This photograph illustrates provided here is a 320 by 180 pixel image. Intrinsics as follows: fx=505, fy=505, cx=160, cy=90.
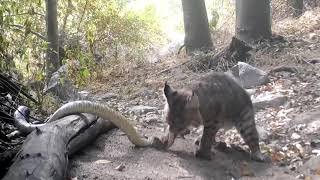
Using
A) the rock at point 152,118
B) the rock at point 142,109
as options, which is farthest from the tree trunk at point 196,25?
the rock at point 152,118

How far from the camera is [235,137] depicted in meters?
7.56

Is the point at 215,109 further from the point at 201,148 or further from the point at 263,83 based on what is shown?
the point at 263,83

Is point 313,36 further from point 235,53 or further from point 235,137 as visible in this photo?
point 235,137

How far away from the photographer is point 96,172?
205 inches

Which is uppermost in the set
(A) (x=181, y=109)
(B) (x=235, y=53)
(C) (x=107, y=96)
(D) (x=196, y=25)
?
(D) (x=196, y=25)

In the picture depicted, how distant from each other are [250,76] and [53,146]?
5.54 meters

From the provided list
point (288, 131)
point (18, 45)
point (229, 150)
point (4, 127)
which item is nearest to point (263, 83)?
point (288, 131)

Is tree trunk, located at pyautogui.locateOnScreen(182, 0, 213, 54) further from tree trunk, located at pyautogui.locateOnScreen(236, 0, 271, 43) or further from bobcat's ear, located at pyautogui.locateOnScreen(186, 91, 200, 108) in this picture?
bobcat's ear, located at pyautogui.locateOnScreen(186, 91, 200, 108)

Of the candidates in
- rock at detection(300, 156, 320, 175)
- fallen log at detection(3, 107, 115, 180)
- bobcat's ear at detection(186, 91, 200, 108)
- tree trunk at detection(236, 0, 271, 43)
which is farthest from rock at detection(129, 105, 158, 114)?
tree trunk at detection(236, 0, 271, 43)

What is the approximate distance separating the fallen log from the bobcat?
1.01 m

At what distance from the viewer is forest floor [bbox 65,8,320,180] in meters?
5.69

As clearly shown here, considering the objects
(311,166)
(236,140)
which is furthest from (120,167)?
(236,140)

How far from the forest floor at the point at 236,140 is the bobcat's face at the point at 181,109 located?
16.0 inches

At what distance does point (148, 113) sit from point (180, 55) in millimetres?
4962
